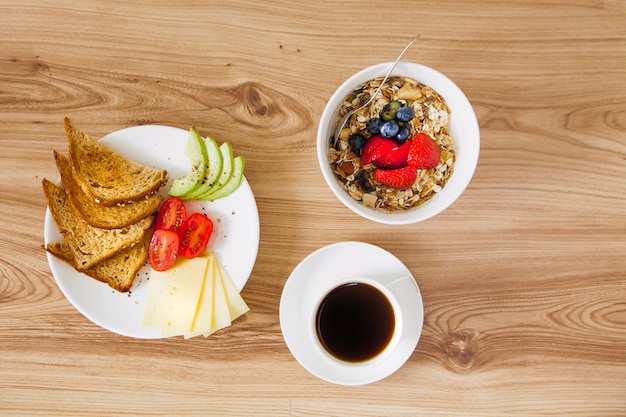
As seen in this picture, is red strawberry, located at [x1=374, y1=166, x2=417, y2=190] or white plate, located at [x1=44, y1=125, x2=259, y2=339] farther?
white plate, located at [x1=44, y1=125, x2=259, y2=339]

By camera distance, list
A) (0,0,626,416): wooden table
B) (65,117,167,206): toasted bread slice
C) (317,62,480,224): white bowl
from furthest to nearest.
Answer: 1. (0,0,626,416): wooden table
2. (65,117,167,206): toasted bread slice
3. (317,62,480,224): white bowl

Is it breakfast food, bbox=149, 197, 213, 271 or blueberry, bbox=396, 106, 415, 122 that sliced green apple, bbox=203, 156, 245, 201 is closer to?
breakfast food, bbox=149, 197, 213, 271

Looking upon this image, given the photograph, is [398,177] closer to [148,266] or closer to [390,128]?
[390,128]

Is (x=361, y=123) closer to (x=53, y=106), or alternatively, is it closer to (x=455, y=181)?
(x=455, y=181)

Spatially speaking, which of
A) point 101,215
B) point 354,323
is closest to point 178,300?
point 101,215

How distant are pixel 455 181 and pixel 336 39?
48 centimetres

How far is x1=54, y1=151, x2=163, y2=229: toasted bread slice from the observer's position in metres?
1.27

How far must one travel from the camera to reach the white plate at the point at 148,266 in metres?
1.29

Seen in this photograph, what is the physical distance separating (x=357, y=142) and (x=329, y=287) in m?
0.35

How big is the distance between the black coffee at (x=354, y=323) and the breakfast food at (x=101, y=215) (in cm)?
47

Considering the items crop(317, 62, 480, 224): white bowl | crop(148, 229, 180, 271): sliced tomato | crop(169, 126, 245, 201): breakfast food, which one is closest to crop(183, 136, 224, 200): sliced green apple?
crop(169, 126, 245, 201): breakfast food

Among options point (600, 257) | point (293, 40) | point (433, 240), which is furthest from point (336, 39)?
point (600, 257)

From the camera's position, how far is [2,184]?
1.36 metres

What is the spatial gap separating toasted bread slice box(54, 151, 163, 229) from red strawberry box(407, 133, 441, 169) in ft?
1.99
